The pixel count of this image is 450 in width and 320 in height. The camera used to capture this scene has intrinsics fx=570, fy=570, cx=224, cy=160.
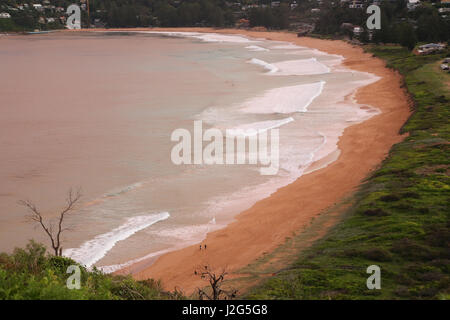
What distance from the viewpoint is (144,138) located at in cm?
2908

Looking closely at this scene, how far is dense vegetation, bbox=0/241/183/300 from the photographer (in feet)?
27.9

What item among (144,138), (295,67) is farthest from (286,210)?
(295,67)

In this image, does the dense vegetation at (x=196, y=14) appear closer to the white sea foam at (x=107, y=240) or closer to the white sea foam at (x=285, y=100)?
the white sea foam at (x=285, y=100)

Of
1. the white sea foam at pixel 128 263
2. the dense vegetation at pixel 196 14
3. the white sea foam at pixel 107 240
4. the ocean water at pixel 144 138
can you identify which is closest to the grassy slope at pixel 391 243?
the white sea foam at pixel 128 263

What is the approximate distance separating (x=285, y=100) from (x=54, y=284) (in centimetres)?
3311

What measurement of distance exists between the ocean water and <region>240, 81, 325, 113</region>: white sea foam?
0.42 feet

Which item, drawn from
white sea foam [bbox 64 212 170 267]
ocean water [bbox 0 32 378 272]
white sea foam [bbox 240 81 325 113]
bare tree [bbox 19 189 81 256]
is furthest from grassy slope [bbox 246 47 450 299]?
white sea foam [bbox 240 81 325 113]

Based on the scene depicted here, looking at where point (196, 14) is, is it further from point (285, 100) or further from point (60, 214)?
point (60, 214)

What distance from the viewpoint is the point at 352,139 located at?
27984 mm

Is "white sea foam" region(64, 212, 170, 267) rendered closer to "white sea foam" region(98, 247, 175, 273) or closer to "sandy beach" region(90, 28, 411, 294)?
"white sea foam" region(98, 247, 175, 273)

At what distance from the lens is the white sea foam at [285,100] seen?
1460 inches

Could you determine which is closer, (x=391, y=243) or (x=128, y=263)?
(x=391, y=243)

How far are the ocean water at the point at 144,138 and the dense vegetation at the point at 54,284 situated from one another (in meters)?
2.72
